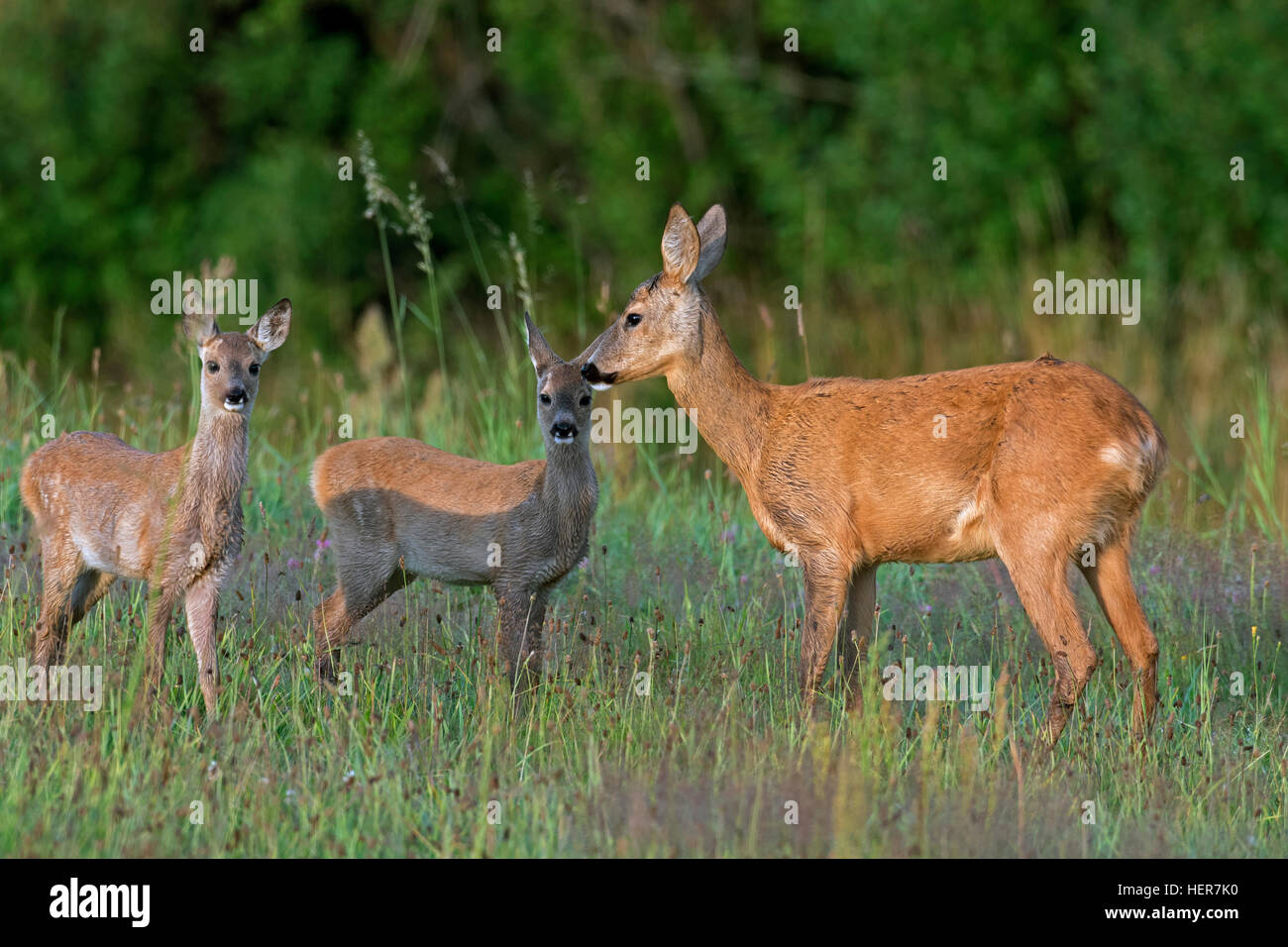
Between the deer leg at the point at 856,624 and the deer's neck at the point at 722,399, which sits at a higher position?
the deer's neck at the point at 722,399

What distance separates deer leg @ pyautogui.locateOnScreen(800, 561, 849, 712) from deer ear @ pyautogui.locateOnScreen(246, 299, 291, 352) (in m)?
2.13

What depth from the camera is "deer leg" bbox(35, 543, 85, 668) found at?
644 centimetres

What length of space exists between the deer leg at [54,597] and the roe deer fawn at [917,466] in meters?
2.02

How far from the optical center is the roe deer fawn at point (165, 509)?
615cm

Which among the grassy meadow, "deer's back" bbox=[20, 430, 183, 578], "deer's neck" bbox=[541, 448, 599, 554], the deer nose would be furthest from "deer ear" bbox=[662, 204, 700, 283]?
"deer's back" bbox=[20, 430, 183, 578]

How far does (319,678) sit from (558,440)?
1.36 meters

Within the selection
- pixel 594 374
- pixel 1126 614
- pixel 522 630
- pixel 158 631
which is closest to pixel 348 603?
pixel 522 630

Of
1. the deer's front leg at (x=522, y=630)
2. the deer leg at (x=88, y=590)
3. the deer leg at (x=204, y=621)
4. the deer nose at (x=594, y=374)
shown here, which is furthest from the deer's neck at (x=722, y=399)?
the deer leg at (x=88, y=590)

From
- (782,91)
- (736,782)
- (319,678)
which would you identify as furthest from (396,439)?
(782,91)

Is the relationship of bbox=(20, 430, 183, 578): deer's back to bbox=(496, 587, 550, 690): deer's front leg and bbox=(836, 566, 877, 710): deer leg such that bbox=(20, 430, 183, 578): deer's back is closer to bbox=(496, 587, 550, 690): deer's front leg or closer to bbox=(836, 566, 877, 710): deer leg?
bbox=(496, 587, 550, 690): deer's front leg

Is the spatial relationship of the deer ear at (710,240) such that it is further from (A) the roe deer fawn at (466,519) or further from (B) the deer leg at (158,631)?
(B) the deer leg at (158,631)

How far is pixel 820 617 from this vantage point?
253 inches

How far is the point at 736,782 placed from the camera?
5.23m
